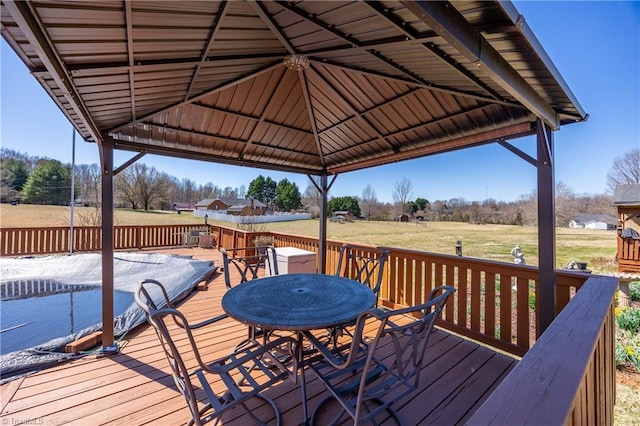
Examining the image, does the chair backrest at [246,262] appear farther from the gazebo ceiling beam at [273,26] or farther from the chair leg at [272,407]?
the gazebo ceiling beam at [273,26]

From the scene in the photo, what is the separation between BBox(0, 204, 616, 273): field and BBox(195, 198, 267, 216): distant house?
1135 cm

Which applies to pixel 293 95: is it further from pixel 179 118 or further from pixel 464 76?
pixel 464 76

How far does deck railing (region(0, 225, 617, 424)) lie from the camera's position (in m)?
0.85

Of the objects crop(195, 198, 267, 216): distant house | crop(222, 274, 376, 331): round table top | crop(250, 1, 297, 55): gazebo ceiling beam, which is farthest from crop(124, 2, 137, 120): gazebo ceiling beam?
crop(195, 198, 267, 216): distant house

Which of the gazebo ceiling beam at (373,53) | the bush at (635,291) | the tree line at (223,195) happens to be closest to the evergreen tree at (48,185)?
the tree line at (223,195)

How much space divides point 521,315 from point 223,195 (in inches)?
1184

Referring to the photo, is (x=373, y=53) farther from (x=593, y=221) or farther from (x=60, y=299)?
(x=593, y=221)


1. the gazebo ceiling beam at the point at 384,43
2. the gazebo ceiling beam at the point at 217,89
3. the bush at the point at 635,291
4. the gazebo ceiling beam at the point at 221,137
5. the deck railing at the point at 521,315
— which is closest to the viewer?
the deck railing at the point at 521,315

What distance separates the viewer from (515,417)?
0.70 m

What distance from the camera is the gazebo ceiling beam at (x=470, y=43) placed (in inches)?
48.1

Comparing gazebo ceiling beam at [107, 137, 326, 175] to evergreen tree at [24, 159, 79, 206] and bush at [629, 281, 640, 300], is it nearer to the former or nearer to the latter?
bush at [629, 281, 640, 300]

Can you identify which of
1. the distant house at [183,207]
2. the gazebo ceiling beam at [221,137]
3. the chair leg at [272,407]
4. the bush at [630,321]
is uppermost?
the gazebo ceiling beam at [221,137]

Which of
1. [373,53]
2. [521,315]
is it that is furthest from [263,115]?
[521,315]

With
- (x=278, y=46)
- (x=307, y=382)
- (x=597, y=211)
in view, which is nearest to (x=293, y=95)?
(x=278, y=46)
